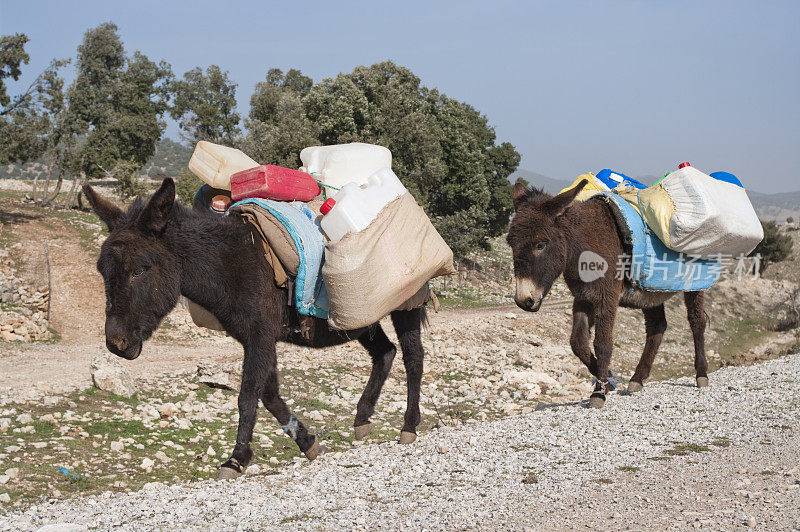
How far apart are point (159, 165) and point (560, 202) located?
111 metres

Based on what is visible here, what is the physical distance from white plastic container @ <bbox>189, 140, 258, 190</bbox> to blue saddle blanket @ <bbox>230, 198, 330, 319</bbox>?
22.2 inches

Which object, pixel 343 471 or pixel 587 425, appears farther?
pixel 587 425

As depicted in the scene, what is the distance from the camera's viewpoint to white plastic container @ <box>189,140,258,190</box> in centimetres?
674

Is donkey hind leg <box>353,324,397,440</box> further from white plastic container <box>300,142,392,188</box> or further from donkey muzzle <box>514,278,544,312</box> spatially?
white plastic container <box>300,142,392,188</box>

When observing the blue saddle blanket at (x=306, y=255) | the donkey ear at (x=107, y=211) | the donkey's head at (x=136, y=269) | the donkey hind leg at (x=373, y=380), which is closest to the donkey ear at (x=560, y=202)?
the donkey hind leg at (x=373, y=380)

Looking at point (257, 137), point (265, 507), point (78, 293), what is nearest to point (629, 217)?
point (265, 507)

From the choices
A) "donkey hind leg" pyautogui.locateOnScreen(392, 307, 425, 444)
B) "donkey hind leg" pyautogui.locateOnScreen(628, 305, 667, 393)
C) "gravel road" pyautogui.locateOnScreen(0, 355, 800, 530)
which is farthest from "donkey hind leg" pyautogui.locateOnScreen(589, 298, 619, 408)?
"donkey hind leg" pyautogui.locateOnScreen(392, 307, 425, 444)

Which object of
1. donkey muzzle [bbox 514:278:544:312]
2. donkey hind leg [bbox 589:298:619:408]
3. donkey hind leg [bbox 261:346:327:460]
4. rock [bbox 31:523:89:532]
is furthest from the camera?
donkey hind leg [bbox 589:298:619:408]

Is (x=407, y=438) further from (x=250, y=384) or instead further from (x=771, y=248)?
(x=771, y=248)

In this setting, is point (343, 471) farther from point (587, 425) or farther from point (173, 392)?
point (173, 392)

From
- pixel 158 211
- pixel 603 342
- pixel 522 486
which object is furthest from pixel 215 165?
pixel 603 342

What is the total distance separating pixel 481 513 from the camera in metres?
4.50

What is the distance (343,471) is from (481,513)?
1896mm

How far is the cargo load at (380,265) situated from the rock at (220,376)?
5.68 m
